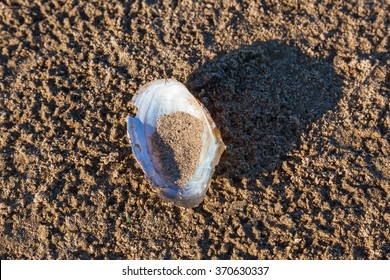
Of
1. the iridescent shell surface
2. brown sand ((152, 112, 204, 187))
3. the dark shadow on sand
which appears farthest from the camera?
the dark shadow on sand

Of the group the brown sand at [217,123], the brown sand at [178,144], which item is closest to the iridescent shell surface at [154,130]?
the brown sand at [178,144]

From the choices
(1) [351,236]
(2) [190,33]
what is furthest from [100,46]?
(1) [351,236]

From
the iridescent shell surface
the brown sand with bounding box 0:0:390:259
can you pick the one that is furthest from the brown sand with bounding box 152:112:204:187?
the brown sand with bounding box 0:0:390:259

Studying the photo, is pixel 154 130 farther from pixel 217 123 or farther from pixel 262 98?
pixel 262 98

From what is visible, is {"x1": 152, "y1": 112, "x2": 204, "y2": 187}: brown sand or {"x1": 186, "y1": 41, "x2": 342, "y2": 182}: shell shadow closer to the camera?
{"x1": 152, "y1": 112, "x2": 204, "y2": 187}: brown sand

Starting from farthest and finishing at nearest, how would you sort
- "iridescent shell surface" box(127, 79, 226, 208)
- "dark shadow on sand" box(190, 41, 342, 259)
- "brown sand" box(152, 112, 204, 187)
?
"dark shadow on sand" box(190, 41, 342, 259)
"brown sand" box(152, 112, 204, 187)
"iridescent shell surface" box(127, 79, 226, 208)

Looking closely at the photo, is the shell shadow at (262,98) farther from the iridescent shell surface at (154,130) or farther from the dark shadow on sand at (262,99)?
the iridescent shell surface at (154,130)

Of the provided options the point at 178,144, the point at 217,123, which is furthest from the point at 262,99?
the point at 178,144

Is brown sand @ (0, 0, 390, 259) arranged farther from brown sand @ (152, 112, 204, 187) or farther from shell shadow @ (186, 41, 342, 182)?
brown sand @ (152, 112, 204, 187)
